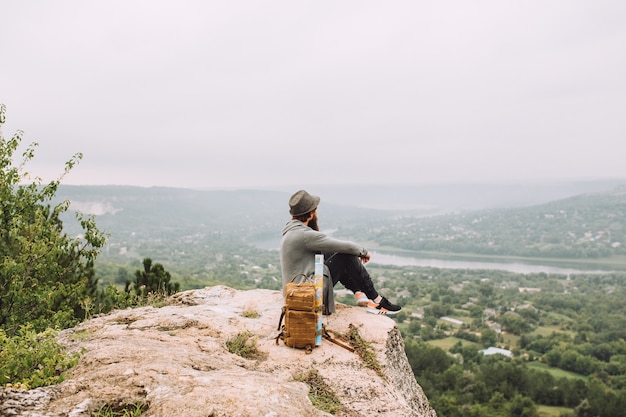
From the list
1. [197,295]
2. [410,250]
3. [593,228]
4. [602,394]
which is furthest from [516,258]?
[197,295]

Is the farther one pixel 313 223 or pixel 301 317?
pixel 313 223

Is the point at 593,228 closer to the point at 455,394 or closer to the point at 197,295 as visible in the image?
the point at 455,394

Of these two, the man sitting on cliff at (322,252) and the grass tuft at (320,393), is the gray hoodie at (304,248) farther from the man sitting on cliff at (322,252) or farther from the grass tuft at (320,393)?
the grass tuft at (320,393)

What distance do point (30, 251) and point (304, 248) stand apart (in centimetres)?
474

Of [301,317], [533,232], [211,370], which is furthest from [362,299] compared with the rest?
[533,232]

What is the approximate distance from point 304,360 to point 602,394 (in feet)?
108

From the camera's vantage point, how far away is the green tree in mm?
6254

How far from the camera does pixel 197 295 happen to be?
647cm

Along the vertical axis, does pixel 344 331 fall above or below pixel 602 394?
above

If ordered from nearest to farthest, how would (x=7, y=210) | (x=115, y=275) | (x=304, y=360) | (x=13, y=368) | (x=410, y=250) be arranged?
(x=13, y=368)
(x=304, y=360)
(x=7, y=210)
(x=115, y=275)
(x=410, y=250)

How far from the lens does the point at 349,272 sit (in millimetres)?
5234

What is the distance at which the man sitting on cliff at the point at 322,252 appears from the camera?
4598 mm

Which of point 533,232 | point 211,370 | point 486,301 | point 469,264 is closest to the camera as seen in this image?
point 211,370

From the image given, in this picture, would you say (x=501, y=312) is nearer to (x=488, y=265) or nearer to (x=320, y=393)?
(x=488, y=265)
